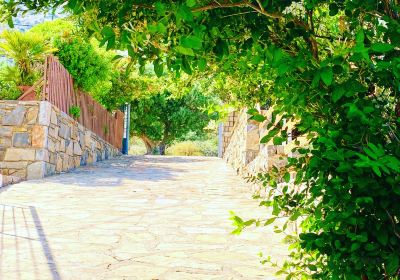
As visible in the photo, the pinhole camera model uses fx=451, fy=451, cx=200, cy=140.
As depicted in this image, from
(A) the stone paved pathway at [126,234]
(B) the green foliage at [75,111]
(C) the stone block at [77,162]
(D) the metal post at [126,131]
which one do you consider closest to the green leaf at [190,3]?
(A) the stone paved pathway at [126,234]

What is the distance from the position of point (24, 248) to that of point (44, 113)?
544cm

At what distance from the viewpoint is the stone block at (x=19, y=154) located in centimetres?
848

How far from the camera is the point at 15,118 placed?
8602mm

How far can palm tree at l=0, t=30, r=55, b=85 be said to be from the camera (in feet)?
30.9

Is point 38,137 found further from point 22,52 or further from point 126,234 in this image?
point 126,234

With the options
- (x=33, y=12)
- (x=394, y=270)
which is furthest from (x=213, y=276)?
(x=33, y=12)

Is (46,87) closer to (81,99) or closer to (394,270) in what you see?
(81,99)

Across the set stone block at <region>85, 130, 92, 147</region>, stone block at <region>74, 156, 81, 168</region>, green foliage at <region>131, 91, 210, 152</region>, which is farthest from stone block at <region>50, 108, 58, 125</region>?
green foliage at <region>131, 91, 210, 152</region>

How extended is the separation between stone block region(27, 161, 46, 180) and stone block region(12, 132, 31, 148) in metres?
0.39

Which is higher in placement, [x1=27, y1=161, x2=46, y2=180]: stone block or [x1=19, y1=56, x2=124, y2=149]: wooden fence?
[x1=19, y1=56, x2=124, y2=149]: wooden fence

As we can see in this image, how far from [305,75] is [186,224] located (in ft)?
11.6

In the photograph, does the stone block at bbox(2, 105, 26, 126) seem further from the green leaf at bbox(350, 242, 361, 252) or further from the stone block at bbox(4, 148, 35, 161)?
the green leaf at bbox(350, 242, 361, 252)

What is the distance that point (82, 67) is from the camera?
1091 cm

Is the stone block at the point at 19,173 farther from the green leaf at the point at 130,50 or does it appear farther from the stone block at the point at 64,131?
the green leaf at the point at 130,50
